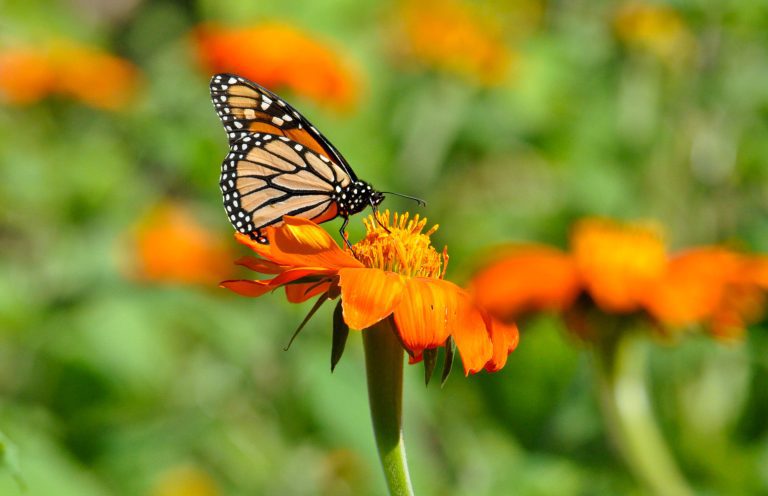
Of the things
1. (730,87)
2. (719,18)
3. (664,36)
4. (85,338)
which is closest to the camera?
(85,338)

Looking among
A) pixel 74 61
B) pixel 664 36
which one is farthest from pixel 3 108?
pixel 664 36

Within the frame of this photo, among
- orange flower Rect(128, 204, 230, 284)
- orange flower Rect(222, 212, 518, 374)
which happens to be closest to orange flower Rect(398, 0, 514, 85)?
orange flower Rect(128, 204, 230, 284)

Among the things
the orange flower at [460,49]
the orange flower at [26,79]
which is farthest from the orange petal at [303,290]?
the orange flower at [26,79]

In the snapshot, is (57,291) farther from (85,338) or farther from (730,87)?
(730,87)

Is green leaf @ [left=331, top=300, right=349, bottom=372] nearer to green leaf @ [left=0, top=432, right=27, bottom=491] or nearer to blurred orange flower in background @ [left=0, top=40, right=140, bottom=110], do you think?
green leaf @ [left=0, top=432, right=27, bottom=491]

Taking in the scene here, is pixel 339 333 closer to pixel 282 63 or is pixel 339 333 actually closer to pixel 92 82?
pixel 282 63
